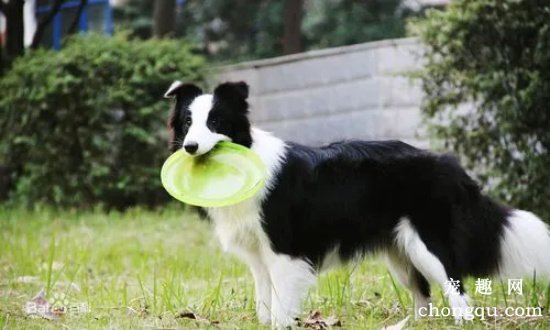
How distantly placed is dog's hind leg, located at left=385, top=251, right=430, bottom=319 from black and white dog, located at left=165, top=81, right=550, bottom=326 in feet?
0.09

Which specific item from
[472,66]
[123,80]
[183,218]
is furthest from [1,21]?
[472,66]

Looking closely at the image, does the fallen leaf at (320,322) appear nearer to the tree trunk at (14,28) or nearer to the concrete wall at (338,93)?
the concrete wall at (338,93)

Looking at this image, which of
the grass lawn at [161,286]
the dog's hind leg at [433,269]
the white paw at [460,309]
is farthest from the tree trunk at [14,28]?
the white paw at [460,309]

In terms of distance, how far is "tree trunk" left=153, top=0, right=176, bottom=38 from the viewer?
1386 cm

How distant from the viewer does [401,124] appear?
34.0ft

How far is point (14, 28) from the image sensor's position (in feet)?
40.8

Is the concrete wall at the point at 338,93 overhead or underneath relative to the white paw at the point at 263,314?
overhead

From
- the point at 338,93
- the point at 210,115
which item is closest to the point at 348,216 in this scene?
the point at 210,115

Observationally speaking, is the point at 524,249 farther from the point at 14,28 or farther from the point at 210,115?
the point at 14,28

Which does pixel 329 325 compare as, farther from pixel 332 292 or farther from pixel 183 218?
pixel 183 218

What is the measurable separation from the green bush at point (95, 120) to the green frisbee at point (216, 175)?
608cm

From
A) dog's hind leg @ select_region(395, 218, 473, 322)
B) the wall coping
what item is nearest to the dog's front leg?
dog's hind leg @ select_region(395, 218, 473, 322)

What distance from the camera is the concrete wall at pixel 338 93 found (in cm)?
1029

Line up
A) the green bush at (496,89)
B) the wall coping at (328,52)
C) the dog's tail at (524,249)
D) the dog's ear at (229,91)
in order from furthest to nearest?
the wall coping at (328,52)
the green bush at (496,89)
the dog's tail at (524,249)
the dog's ear at (229,91)
